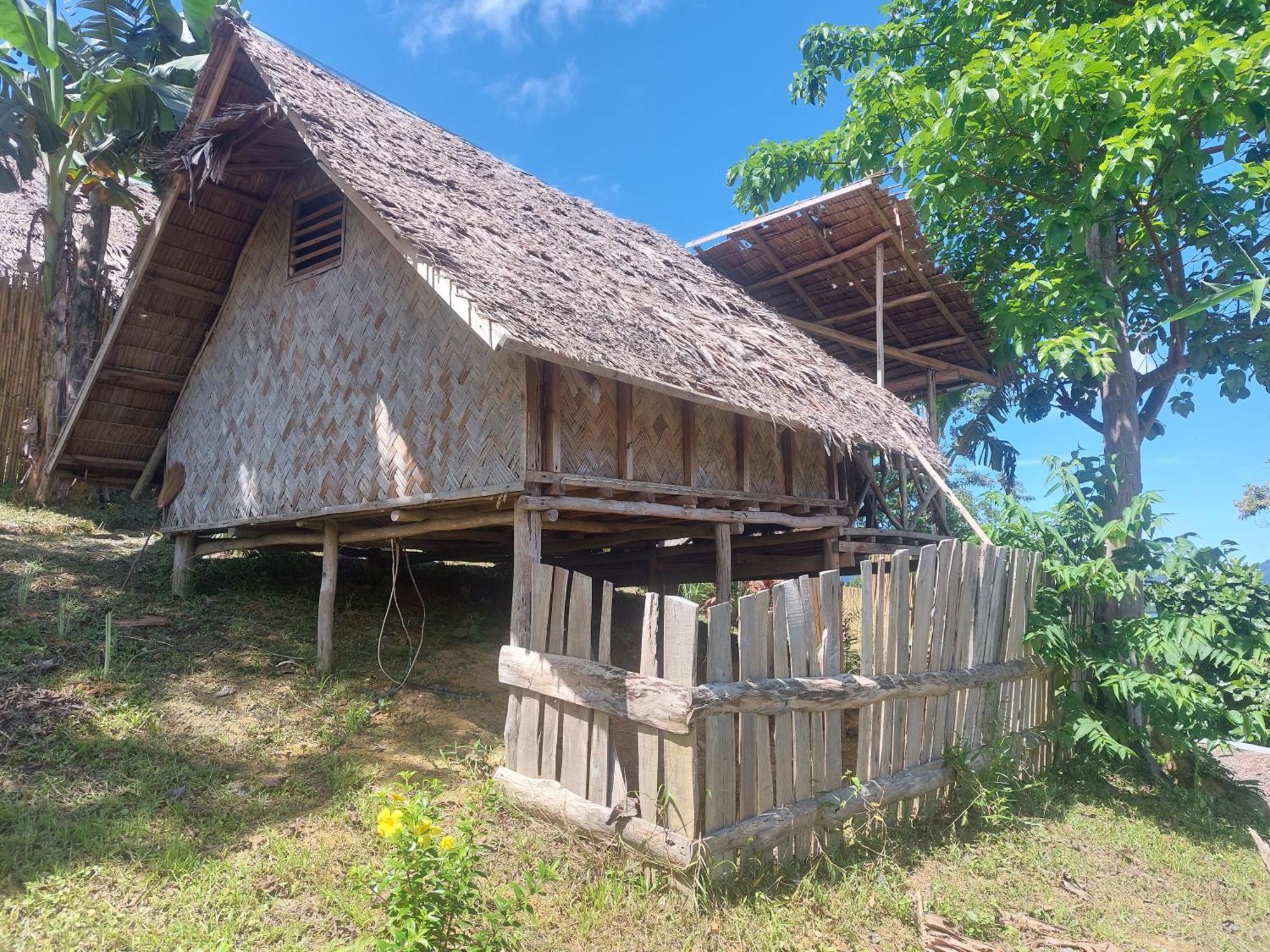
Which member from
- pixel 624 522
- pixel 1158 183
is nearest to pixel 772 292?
pixel 1158 183

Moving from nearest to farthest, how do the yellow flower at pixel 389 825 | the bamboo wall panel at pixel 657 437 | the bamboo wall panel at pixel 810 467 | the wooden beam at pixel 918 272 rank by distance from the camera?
1. the yellow flower at pixel 389 825
2. the bamboo wall panel at pixel 657 437
3. the bamboo wall panel at pixel 810 467
4. the wooden beam at pixel 918 272

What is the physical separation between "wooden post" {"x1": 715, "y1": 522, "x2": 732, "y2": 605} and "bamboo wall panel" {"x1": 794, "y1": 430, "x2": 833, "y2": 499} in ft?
4.44

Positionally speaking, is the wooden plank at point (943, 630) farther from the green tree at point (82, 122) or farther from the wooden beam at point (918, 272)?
the green tree at point (82, 122)

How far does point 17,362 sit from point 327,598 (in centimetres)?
746

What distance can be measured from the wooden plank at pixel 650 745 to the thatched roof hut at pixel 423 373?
1454 mm

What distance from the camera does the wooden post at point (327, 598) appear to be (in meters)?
6.96

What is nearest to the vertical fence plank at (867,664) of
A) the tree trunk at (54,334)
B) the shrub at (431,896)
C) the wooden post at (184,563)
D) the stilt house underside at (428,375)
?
the stilt house underside at (428,375)

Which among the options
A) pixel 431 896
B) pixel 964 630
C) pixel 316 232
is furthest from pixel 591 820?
pixel 316 232

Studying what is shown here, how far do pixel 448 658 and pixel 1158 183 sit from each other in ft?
26.5

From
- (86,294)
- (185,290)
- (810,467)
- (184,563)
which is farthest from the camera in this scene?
(86,294)

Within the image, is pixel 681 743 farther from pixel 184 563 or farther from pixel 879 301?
pixel 879 301

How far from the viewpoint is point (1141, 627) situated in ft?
19.4

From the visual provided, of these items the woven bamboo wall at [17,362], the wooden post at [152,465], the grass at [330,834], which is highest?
the woven bamboo wall at [17,362]

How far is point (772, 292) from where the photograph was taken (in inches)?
463
